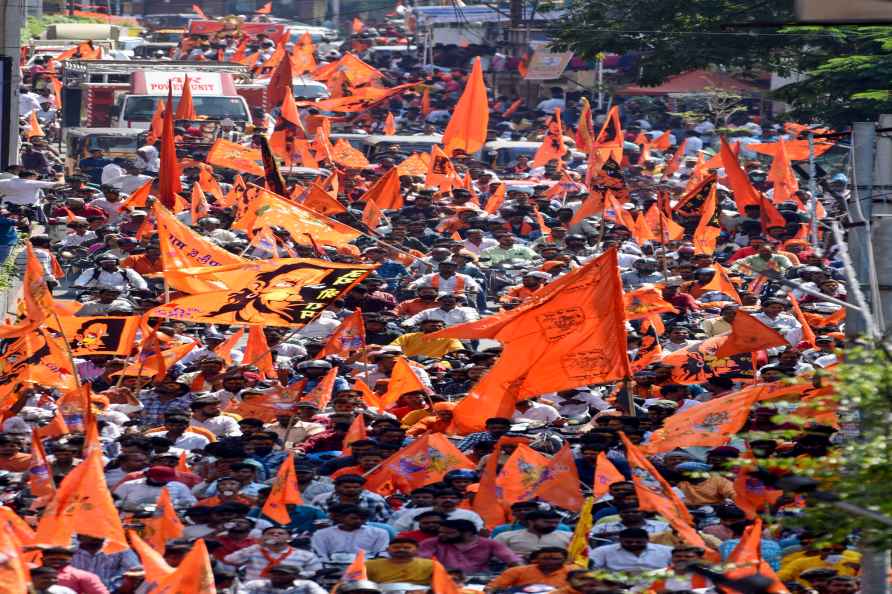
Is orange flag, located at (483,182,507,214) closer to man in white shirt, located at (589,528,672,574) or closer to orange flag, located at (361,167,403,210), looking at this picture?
orange flag, located at (361,167,403,210)

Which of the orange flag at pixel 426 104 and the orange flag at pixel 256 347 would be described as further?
the orange flag at pixel 426 104

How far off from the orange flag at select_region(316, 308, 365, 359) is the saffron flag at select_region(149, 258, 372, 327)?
174 centimetres

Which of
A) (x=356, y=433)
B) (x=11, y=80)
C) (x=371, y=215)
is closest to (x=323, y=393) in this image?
(x=356, y=433)

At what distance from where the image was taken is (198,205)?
26.3m

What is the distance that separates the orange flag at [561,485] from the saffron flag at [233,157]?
14537 millimetres

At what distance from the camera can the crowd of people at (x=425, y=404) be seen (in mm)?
12922

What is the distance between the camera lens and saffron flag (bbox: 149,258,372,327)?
16734 mm

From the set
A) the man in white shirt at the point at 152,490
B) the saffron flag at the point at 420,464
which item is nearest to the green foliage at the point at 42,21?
the man in white shirt at the point at 152,490

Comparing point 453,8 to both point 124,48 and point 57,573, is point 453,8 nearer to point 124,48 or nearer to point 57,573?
point 124,48

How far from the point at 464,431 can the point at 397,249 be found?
720cm

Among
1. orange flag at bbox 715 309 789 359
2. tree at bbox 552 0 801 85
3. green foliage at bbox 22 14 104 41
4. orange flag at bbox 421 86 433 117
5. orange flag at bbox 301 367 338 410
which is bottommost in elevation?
orange flag at bbox 301 367 338 410

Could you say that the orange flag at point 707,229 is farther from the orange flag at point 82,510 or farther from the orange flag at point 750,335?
the orange flag at point 82,510

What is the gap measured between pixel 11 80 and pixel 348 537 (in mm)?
18101

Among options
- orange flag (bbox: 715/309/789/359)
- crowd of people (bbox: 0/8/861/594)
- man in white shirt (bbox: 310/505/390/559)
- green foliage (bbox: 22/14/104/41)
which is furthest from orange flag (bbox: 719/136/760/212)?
green foliage (bbox: 22/14/104/41)
